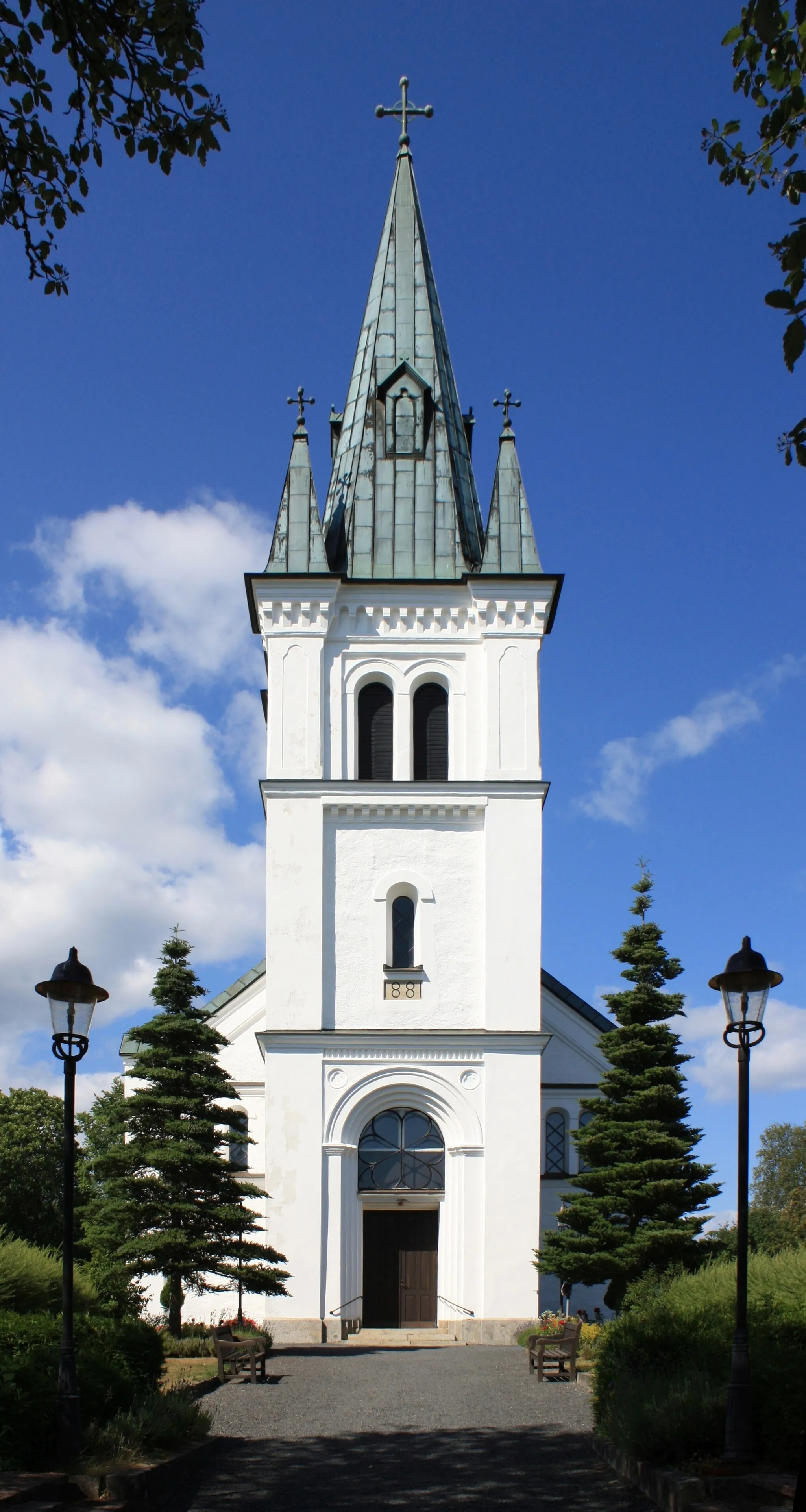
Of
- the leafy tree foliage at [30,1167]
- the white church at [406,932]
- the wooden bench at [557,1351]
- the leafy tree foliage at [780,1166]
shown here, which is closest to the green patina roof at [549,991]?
the white church at [406,932]

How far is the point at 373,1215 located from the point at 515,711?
10.8 metres

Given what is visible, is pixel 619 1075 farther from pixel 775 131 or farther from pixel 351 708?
pixel 775 131

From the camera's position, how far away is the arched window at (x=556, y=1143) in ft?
105

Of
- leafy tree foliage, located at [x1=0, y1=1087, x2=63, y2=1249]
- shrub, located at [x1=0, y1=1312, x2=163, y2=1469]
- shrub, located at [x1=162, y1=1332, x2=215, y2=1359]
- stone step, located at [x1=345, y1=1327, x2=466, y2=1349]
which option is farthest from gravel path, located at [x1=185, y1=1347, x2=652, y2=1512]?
leafy tree foliage, located at [x1=0, y1=1087, x2=63, y2=1249]

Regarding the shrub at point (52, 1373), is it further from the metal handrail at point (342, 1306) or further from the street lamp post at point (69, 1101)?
the metal handrail at point (342, 1306)

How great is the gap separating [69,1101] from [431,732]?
65.6 feet

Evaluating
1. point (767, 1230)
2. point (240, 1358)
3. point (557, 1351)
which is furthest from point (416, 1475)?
point (767, 1230)

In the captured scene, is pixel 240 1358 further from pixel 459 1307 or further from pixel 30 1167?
pixel 30 1167

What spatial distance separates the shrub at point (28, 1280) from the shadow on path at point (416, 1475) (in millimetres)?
2401

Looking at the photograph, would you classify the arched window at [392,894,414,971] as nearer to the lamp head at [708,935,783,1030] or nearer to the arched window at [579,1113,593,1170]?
the arched window at [579,1113,593,1170]

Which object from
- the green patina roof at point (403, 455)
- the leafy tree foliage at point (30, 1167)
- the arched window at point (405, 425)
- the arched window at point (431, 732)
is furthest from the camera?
the leafy tree foliage at point (30, 1167)

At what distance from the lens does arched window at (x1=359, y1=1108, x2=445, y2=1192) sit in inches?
1159

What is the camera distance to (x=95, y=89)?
905cm

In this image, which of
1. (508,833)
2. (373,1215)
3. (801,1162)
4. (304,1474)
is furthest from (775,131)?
(801,1162)
